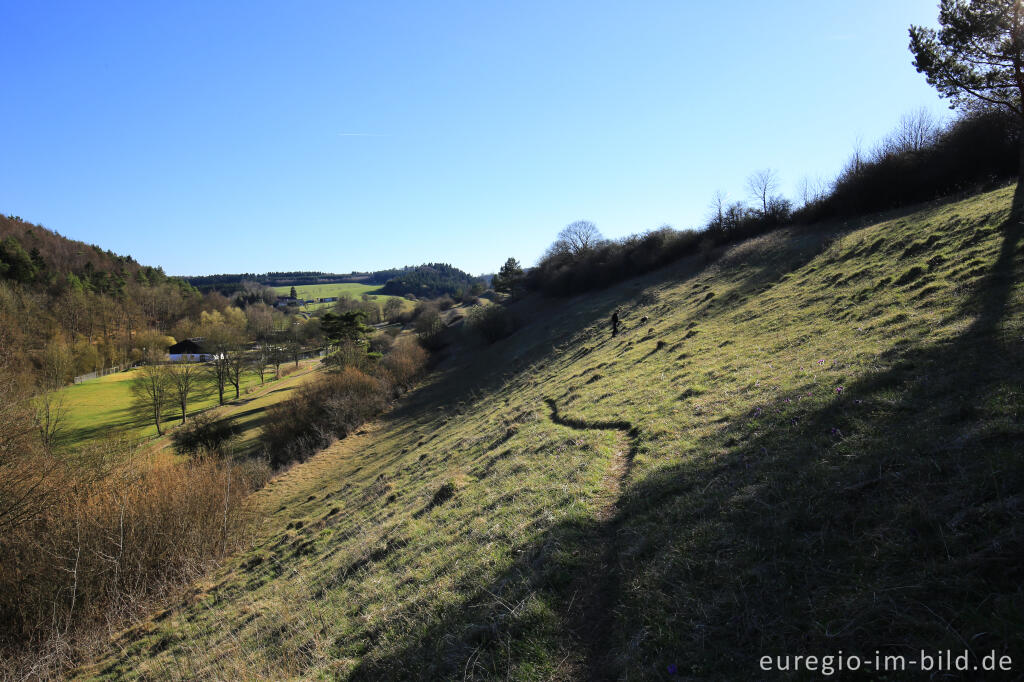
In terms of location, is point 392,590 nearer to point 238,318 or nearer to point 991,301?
point 991,301

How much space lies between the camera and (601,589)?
5.21 metres

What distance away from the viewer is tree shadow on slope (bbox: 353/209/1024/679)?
3438 mm

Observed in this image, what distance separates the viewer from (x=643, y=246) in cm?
5881

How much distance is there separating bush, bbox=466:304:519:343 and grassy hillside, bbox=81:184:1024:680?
133ft

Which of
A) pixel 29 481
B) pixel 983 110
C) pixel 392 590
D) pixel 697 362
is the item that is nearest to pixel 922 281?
pixel 697 362

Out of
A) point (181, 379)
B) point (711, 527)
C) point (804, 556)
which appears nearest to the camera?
point (804, 556)

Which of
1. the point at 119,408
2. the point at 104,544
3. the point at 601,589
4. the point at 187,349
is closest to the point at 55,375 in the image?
the point at 119,408

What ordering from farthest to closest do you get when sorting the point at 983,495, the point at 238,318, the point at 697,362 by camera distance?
the point at 238,318 < the point at 697,362 < the point at 983,495

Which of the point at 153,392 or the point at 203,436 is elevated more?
the point at 153,392

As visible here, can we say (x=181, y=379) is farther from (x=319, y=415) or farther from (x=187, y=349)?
(x=187, y=349)

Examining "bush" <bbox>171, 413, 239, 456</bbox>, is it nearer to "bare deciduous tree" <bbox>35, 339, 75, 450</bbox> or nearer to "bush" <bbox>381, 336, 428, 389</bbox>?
"bare deciduous tree" <bbox>35, 339, 75, 450</bbox>

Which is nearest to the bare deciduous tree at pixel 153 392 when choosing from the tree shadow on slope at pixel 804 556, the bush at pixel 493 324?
the bush at pixel 493 324

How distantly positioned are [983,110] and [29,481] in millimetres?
55928

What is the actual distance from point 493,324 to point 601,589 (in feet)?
171
